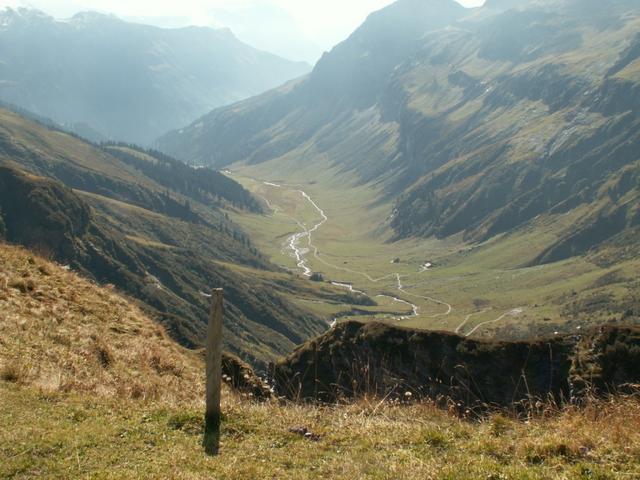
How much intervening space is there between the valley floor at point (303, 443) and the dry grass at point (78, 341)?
2388 mm

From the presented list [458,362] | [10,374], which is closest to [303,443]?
[10,374]

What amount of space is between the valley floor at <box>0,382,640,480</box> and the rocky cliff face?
51.8 ft

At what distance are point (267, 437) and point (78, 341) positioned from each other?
11.1 m

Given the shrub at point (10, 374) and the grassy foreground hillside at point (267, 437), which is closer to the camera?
the grassy foreground hillside at point (267, 437)

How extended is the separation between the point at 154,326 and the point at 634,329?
23.6 metres

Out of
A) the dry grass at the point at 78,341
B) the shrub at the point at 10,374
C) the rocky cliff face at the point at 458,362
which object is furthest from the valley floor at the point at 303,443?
the rocky cliff face at the point at 458,362

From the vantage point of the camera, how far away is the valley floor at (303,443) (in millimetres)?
10836

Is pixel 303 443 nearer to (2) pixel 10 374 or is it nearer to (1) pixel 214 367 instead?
(1) pixel 214 367

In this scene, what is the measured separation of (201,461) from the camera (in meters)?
11.5

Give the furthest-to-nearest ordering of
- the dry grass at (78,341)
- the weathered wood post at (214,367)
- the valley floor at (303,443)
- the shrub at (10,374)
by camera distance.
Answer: the dry grass at (78,341) → the shrub at (10,374) → the weathered wood post at (214,367) → the valley floor at (303,443)

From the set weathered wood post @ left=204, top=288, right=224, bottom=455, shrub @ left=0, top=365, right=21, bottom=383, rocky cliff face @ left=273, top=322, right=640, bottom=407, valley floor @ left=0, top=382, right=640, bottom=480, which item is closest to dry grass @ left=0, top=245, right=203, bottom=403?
shrub @ left=0, top=365, right=21, bottom=383

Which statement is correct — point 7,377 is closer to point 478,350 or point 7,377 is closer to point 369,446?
point 369,446

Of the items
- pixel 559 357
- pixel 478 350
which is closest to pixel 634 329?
pixel 559 357

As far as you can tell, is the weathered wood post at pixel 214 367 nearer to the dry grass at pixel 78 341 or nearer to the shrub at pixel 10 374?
the dry grass at pixel 78 341
